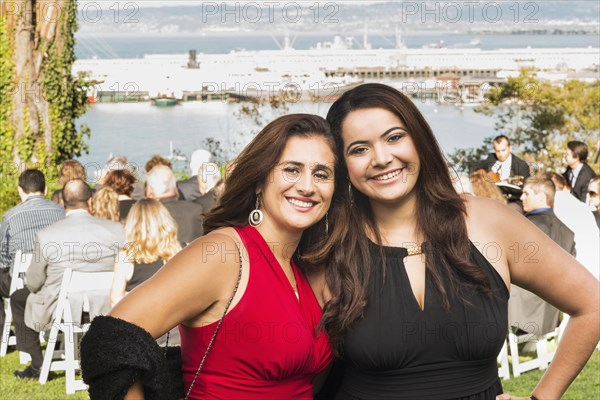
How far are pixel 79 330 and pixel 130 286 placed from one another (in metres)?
0.89

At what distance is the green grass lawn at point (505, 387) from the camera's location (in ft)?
23.8

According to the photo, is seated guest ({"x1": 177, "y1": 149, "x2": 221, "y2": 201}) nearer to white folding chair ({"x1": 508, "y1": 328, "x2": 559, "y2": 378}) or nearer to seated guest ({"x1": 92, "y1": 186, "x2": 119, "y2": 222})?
seated guest ({"x1": 92, "y1": 186, "x2": 119, "y2": 222})

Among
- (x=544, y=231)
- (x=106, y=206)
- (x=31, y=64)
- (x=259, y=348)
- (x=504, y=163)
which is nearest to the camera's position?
(x=259, y=348)

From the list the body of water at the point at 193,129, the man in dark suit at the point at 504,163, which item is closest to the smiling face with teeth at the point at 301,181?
the man in dark suit at the point at 504,163

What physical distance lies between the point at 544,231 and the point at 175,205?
11.0ft

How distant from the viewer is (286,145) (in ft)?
9.96

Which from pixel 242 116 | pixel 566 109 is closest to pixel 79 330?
pixel 242 116

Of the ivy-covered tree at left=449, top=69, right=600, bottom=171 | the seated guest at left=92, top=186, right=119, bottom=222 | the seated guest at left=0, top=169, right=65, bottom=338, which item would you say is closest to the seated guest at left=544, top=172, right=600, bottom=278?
the seated guest at left=92, top=186, right=119, bottom=222

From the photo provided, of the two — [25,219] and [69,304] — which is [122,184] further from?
[69,304]

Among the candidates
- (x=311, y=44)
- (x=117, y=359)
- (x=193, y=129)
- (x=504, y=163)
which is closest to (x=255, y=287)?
(x=117, y=359)

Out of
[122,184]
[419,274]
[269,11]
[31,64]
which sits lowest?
[122,184]

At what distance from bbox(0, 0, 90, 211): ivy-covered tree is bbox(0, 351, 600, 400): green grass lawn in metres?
7.19

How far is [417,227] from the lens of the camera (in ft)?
10.6

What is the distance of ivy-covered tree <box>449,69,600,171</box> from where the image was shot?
16672mm
